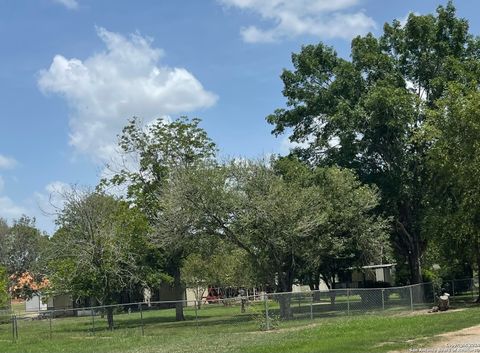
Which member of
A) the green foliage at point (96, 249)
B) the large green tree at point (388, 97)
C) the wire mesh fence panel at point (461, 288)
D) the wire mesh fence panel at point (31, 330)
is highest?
the large green tree at point (388, 97)

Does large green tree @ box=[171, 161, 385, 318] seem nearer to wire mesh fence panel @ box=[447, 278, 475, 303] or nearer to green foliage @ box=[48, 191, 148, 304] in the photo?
green foliage @ box=[48, 191, 148, 304]

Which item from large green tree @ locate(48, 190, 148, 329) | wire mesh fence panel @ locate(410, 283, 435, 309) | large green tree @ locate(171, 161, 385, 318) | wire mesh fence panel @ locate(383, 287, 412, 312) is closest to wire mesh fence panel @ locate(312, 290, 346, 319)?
wire mesh fence panel @ locate(383, 287, 412, 312)

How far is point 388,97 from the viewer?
1324 inches

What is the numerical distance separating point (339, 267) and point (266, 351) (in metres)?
21.9

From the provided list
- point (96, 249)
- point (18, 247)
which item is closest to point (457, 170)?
point (96, 249)

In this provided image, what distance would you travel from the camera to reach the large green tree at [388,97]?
3528cm

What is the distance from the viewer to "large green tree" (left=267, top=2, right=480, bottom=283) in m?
35.3

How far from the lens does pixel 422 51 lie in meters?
37.8

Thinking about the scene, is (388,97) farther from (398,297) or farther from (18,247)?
(18,247)

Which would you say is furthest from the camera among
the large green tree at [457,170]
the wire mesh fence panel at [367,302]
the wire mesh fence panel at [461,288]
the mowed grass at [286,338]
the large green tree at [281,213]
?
the wire mesh fence panel at [461,288]

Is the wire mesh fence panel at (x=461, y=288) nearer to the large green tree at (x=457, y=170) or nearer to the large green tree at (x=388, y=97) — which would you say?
the large green tree at (x=388, y=97)

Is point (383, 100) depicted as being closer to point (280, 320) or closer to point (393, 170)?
point (393, 170)

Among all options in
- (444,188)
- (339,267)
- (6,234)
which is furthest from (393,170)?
(6,234)

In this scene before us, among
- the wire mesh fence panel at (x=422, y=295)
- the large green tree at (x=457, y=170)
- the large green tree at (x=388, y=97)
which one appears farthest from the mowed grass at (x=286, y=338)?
the large green tree at (x=388, y=97)
